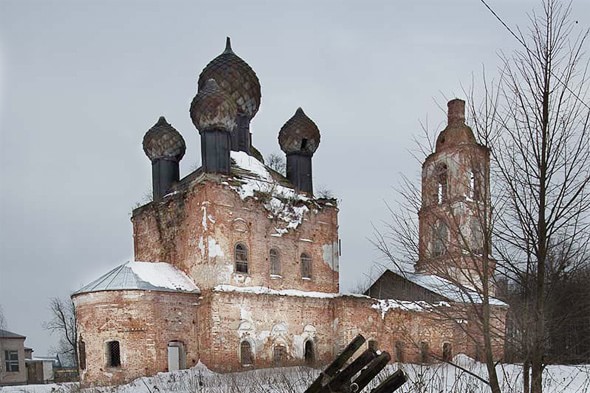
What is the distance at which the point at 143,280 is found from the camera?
19844mm

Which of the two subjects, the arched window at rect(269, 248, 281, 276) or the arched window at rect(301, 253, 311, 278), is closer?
the arched window at rect(269, 248, 281, 276)

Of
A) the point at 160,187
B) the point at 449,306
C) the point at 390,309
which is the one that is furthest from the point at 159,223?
the point at 449,306

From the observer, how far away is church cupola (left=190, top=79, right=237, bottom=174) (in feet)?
70.2

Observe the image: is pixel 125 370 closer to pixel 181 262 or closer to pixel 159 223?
pixel 181 262

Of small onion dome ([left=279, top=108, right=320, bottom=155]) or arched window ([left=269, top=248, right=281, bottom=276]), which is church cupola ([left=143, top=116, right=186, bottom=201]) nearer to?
small onion dome ([left=279, top=108, right=320, bottom=155])

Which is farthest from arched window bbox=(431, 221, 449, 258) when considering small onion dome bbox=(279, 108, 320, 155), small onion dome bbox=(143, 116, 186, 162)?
small onion dome bbox=(143, 116, 186, 162)

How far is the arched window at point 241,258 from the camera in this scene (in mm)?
21219

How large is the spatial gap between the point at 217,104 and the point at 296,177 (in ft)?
15.0

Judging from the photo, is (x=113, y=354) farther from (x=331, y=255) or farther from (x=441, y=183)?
(x=441, y=183)

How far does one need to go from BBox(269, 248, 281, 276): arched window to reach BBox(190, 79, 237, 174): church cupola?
334 cm

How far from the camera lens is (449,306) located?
7.61m

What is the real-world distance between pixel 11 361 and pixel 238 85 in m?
30.3

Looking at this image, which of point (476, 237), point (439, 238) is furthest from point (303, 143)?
point (476, 237)

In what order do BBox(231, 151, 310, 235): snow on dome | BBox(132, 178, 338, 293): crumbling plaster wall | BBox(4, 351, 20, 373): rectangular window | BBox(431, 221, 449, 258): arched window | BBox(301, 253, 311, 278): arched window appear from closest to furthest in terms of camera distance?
BBox(431, 221, 449, 258): arched window < BBox(132, 178, 338, 293): crumbling plaster wall < BBox(231, 151, 310, 235): snow on dome < BBox(301, 253, 311, 278): arched window < BBox(4, 351, 20, 373): rectangular window
